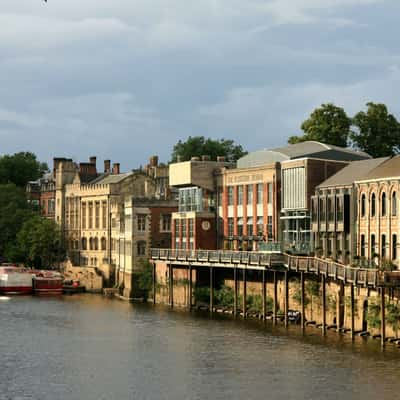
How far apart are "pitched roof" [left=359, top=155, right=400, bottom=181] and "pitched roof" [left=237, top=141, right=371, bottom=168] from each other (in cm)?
1137

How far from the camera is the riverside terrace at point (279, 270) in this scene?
73562mm

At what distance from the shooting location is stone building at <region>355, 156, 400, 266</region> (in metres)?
84.4

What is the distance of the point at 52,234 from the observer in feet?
513

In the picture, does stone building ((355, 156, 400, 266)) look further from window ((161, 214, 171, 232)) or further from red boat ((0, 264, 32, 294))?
red boat ((0, 264, 32, 294))

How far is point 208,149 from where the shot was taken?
177000 millimetres

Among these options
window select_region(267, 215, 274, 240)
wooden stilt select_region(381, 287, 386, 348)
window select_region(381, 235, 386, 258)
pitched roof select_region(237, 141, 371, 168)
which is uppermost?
pitched roof select_region(237, 141, 371, 168)

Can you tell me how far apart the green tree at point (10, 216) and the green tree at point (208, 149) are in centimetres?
2654

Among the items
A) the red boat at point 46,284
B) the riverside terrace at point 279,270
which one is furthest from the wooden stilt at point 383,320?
the red boat at point 46,284

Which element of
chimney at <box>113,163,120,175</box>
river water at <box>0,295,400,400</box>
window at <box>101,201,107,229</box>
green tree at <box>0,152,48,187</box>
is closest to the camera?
river water at <box>0,295,400,400</box>

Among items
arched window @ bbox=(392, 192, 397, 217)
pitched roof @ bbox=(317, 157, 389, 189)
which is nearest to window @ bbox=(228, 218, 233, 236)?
pitched roof @ bbox=(317, 157, 389, 189)

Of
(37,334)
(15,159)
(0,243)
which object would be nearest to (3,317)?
(37,334)

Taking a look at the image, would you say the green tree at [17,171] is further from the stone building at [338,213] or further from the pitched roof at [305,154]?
the stone building at [338,213]

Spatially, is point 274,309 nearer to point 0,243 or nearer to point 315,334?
point 315,334

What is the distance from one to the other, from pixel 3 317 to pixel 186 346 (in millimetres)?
28870
